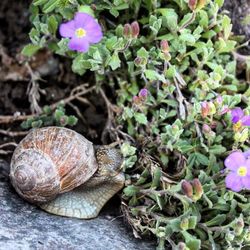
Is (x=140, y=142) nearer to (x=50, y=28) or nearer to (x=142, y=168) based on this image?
(x=142, y=168)

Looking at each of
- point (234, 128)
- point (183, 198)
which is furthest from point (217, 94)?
point (183, 198)

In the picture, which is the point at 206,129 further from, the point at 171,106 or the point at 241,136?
the point at 171,106

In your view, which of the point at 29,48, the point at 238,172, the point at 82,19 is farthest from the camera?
the point at 29,48

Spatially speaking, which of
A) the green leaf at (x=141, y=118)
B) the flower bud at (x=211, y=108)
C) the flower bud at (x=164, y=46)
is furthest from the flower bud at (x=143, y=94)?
the flower bud at (x=211, y=108)

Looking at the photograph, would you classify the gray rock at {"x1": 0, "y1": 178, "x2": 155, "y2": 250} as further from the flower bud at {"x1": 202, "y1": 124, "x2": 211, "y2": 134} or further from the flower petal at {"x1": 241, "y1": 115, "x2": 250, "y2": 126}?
the flower petal at {"x1": 241, "y1": 115, "x2": 250, "y2": 126}

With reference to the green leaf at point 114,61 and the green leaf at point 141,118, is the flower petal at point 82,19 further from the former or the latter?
the green leaf at point 141,118

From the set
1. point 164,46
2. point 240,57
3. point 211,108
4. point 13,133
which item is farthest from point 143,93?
point 13,133

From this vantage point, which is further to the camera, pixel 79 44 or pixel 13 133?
pixel 13 133
